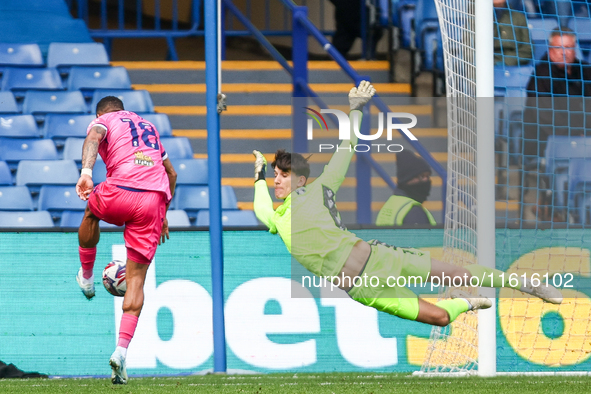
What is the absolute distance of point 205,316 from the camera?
19.1ft

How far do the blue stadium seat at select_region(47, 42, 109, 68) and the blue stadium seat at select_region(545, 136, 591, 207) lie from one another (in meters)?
4.82

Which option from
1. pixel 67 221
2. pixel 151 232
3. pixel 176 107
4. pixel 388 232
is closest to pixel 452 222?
pixel 388 232

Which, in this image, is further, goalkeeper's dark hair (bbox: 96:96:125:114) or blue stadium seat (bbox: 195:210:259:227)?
blue stadium seat (bbox: 195:210:259:227)

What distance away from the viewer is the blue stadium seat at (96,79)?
841 cm

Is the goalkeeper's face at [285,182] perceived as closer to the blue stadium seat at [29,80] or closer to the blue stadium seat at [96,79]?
the blue stadium seat at [96,79]

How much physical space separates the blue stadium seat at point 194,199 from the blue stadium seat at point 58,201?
2.94ft

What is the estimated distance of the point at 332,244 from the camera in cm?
473

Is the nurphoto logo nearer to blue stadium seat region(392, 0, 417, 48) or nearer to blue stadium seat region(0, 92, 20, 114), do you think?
blue stadium seat region(392, 0, 417, 48)

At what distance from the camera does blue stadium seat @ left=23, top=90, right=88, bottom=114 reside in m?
8.16

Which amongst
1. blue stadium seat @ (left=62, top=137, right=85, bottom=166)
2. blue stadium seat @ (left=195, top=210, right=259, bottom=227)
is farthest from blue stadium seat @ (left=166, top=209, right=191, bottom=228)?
blue stadium seat @ (left=62, top=137, right=85, bottom=166)

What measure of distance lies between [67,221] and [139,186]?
2.68 meters

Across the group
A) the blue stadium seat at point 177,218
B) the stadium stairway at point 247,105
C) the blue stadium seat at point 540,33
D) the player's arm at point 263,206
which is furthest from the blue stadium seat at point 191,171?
the blue stadium seat at point 540,33

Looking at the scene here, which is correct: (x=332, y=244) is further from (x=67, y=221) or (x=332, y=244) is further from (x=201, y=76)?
(x=201, y=76)

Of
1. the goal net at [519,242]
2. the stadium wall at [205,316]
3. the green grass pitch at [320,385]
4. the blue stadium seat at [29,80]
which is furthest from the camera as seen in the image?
the blue stadium seat at [29,80]
